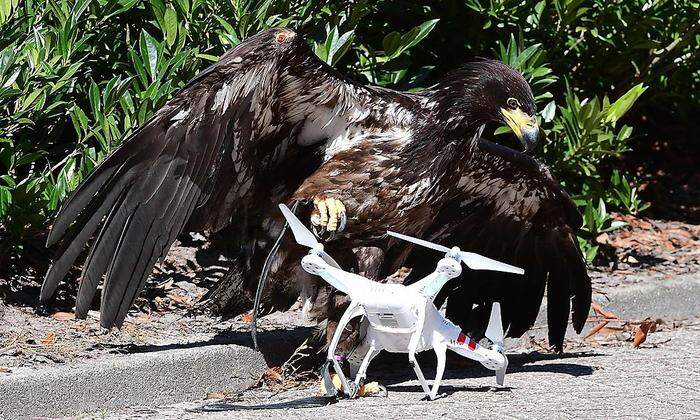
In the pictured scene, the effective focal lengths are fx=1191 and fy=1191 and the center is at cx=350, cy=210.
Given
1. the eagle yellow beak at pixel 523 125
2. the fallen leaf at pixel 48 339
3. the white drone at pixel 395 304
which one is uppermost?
the eagle yellow beak at pixel 523 125

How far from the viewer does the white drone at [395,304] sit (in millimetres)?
4824

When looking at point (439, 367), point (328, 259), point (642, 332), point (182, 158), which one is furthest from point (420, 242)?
point (642, 332)

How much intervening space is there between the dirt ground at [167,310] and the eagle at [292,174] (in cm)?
30

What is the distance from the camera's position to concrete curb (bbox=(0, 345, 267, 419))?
4664 mm

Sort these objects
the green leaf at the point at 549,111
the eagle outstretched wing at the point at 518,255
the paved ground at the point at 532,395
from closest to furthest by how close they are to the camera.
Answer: the paved ground at the point at 532,395, the eagle outstretched wing at the point at 518,255, the green leaf at the point at 549,111

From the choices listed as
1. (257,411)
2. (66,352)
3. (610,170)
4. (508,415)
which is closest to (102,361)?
(66,352)

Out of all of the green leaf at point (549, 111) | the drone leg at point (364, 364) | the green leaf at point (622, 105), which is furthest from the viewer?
the green leaf at point (549, 111)

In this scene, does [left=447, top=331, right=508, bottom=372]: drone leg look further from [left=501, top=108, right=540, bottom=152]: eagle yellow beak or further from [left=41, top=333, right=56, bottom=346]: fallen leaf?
[left=41, top=333, right=56, bottom=346]: fallen leaf

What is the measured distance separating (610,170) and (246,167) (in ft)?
14.6

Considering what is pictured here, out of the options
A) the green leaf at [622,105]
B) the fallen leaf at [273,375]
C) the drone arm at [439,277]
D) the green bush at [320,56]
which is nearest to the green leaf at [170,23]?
the green bush at [320,56]

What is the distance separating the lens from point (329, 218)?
16.5 feet

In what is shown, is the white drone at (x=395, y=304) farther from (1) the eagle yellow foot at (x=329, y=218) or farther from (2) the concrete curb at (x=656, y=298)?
(2) the concrete curb at (x=656, y=298)

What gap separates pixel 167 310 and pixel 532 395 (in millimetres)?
2023

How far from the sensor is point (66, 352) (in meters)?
5.13
